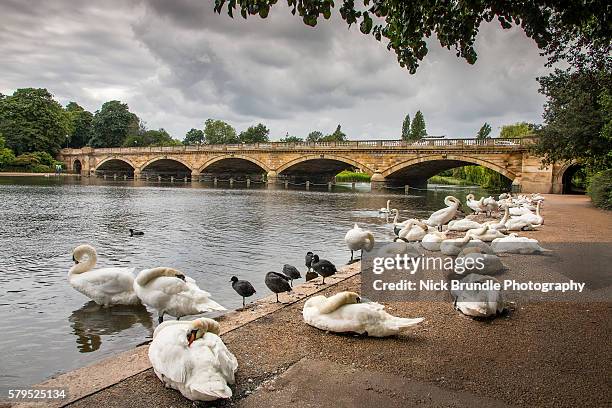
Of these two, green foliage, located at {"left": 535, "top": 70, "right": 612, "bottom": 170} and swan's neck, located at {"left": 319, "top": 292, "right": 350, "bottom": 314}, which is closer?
swan's neck, located at {"left": 319, "top": 292, "right": 350, "bottom": 314}

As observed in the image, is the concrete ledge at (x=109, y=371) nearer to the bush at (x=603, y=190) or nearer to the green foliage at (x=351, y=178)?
the bush at (x=603, y=190)

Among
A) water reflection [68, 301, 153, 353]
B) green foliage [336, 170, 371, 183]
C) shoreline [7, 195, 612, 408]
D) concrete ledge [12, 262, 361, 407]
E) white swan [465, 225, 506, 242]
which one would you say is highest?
green foliage [336, 170, 371, 183]

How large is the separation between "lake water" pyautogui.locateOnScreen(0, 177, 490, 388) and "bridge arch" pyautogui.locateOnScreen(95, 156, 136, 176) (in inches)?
2056

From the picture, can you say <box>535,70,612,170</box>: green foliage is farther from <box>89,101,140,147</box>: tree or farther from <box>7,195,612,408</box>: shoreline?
<box>89,101,140,147</box>: tree

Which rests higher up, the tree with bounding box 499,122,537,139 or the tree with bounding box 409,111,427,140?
the tree with bounding box 409,111,427,140

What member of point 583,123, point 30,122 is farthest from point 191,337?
point 30,122

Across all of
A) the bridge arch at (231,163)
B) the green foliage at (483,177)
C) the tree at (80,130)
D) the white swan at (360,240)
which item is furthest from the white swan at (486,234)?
the tree at (80,130)

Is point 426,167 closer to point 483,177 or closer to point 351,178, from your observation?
point 483,177

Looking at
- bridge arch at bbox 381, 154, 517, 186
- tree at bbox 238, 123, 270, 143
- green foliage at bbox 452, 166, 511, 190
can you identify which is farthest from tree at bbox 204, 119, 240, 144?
bridge arch at bbox 381, 154, 517, 186

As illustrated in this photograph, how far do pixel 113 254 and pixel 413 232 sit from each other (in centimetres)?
734

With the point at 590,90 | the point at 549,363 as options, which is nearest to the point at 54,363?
the point at 549,363

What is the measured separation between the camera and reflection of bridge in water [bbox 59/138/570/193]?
1483 inches

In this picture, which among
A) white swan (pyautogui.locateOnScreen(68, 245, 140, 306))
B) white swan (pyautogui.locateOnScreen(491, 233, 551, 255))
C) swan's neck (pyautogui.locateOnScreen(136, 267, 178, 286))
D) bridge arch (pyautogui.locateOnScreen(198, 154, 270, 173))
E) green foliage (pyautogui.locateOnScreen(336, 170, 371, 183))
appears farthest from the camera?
green foliage (pyautogui.locateOnScreen(336, 170, 371, 183))

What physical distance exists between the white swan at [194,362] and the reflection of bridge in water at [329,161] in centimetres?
3761
